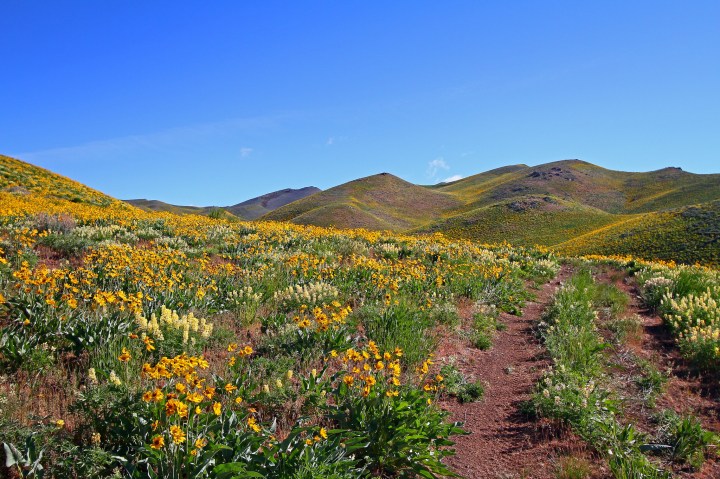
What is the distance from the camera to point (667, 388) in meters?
6.13

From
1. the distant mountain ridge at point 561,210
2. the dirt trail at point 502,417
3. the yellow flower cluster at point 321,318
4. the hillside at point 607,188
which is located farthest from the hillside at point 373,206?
the yellow flower cluster at point 321,318

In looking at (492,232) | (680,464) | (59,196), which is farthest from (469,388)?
(492,232)

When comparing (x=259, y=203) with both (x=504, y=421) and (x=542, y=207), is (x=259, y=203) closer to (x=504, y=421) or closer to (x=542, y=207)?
(x=542, y=207)

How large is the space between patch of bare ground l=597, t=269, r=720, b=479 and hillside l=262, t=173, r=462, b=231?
47472 mm

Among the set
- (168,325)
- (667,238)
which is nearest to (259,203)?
(667,238)

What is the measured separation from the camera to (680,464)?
14.3 ft

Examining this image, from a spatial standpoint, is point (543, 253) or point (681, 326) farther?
point (543, 253)

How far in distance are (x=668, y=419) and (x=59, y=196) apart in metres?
25.8

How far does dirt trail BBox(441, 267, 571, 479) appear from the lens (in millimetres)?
4316

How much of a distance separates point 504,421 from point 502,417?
0.09 m

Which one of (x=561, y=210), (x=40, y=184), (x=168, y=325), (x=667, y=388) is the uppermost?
(x=40, y=184)

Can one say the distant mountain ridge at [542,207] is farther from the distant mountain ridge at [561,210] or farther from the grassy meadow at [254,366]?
the grassy meadow at [254,366]

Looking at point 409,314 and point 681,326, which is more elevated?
point 409,314

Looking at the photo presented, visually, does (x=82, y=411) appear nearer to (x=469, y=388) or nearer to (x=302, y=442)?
(x=302, y=442)
